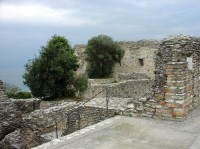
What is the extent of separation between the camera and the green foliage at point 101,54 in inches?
1193

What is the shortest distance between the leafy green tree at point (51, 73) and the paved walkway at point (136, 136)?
1426 cm

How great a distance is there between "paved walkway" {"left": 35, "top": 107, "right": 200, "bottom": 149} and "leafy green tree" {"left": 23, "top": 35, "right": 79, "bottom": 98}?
46.8 ft

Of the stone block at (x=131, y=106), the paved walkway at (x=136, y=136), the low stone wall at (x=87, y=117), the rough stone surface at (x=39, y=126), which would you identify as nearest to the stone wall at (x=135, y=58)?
the rough stone surface at (x=39, y=126)

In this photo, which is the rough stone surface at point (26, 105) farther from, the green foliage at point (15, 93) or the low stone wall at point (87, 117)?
the green foliage at point (15, 93)

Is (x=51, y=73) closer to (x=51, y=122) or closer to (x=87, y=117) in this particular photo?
(x=51, y=122)

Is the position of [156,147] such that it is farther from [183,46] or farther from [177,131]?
[183,46]

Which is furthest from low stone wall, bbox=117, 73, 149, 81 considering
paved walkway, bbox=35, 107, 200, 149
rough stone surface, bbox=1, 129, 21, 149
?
paved walkway, bbox=35, 107, 200, 149

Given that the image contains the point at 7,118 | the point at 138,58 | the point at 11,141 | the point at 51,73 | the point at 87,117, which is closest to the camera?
the point at 87,117

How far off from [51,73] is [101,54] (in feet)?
30.8

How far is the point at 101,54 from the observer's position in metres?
30.2

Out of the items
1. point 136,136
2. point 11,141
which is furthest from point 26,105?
point 136,136

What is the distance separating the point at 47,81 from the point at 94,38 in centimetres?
1033

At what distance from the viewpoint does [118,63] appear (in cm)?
3266

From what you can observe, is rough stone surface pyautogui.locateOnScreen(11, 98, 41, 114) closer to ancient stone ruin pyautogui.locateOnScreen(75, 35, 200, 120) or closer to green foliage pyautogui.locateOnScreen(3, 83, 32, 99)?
green foliage pyautogui.locateOnScreen(3, 83, 32, 99)
